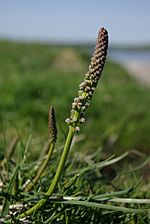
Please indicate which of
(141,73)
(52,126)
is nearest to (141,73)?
(141,73)

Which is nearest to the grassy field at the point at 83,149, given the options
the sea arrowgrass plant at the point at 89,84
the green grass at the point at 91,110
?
the green grass at the point at 91,110

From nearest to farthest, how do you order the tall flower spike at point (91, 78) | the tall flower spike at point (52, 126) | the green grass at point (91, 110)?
the tall flower spike at point (91, 78)
the tall flower spike at point (52, 126)
the green grass at point (91, 110)

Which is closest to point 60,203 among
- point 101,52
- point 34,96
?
point 101,52

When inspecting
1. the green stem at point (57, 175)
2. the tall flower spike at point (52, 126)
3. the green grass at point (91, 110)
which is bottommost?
Result: the green stem at point (57, 175)

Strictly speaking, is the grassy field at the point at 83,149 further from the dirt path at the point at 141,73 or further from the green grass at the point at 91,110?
the dirt path at the point at 141,73

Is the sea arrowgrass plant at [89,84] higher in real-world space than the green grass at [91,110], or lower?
lower

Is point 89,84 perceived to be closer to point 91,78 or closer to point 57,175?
point 91,78

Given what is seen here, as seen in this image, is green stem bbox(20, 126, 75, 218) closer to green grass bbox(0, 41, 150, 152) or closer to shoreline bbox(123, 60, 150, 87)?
green grass bbox(0, 41, 150, 152)
